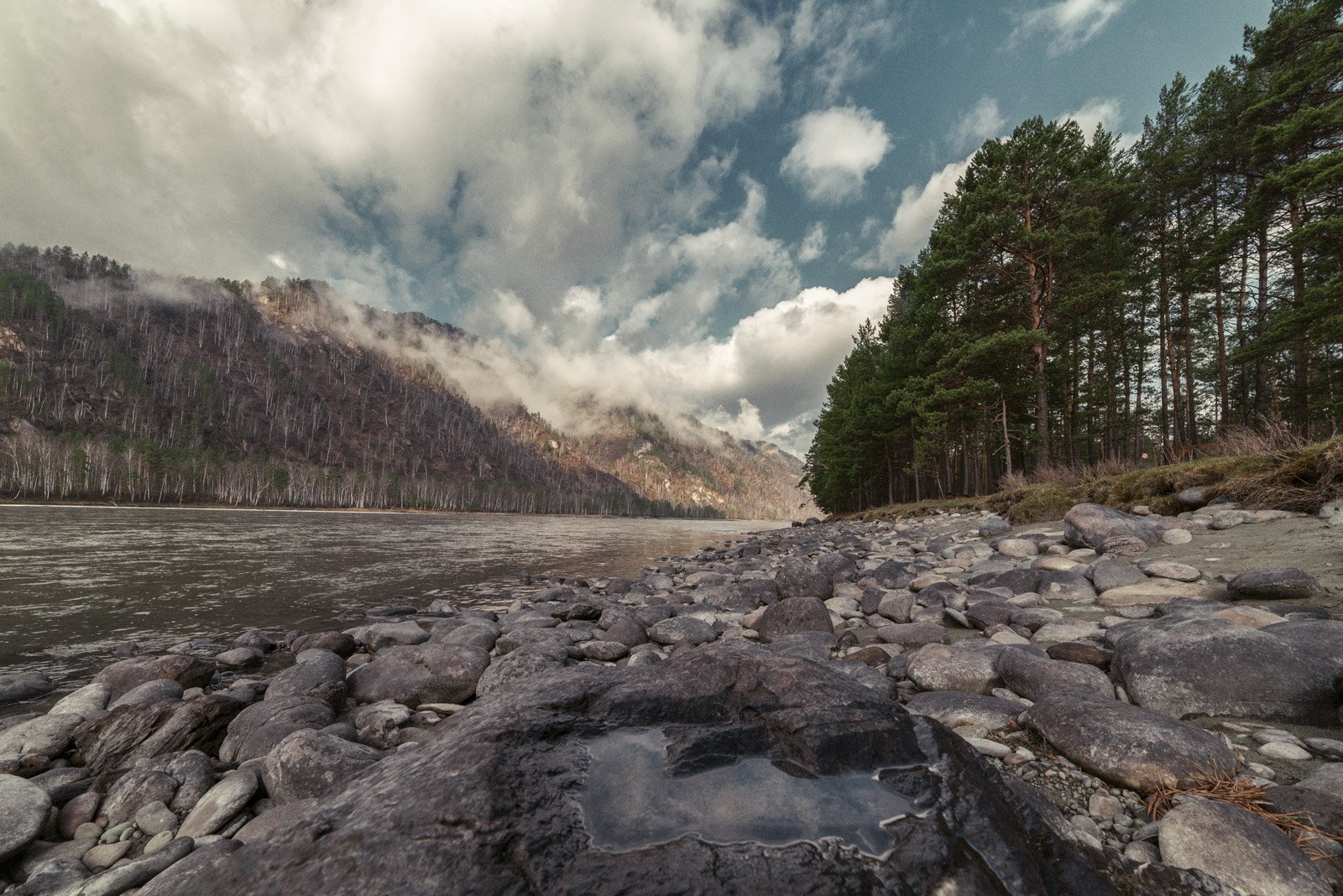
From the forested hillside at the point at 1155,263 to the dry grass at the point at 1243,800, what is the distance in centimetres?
1730

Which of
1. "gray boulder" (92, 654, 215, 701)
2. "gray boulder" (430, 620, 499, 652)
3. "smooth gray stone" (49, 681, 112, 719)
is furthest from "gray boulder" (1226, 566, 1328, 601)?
"gray boulder" (92, 654, 215, 701)

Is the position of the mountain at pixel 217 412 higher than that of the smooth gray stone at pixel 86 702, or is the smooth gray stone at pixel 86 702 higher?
the mountain at pixel 217 412

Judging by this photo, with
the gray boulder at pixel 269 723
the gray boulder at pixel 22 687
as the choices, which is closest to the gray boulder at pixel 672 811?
the gray boulder at pixel 269 723

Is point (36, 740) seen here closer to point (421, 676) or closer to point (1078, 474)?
point (421, 676)

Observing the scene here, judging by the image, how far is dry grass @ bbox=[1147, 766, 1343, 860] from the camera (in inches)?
72.9

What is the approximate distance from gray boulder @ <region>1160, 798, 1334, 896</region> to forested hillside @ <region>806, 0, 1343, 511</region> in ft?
58.5

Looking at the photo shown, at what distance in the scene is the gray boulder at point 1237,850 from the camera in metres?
1.65

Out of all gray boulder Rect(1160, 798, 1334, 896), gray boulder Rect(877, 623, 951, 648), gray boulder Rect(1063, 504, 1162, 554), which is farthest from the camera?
gray boulder Rect(1063, 504, 1162, 554)

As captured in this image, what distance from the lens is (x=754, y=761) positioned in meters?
1.78

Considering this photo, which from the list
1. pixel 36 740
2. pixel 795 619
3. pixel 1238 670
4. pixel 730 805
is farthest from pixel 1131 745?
pixel 36 740

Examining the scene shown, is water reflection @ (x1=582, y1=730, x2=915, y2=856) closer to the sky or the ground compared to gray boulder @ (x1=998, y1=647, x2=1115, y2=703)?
closer to the sky

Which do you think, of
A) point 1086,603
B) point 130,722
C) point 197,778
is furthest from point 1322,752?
point 130,722

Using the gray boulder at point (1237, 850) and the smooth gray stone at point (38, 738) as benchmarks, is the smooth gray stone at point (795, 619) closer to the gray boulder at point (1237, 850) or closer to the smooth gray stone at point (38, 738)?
the gray boulder at point (1237, 850)

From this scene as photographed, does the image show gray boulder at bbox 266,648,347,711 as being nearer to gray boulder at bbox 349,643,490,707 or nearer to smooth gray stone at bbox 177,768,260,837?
gray boulder at bbox 349,643,490,707
